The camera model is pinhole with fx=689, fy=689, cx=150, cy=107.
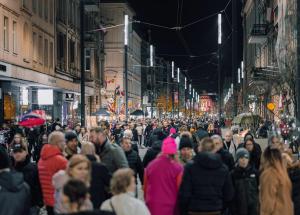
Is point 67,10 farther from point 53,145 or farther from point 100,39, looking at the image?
point 53,145

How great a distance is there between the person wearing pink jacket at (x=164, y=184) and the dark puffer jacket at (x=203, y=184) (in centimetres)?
36

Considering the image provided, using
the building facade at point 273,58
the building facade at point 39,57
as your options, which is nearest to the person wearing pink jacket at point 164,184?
the building facade at point 273,58

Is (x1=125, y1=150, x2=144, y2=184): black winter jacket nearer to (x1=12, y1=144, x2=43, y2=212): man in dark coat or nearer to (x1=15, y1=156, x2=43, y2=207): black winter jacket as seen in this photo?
(x1=12, y1=144, x2=43, y2=212): man in dark coat

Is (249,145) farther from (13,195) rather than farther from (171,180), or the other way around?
(13,195)

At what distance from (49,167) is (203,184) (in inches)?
90.4

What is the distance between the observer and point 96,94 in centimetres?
6688

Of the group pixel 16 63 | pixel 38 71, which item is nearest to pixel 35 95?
pixel 38 71

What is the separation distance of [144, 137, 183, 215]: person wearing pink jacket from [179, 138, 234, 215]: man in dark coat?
36cm

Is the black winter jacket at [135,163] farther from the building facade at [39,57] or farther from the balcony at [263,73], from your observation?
the balcony at [263,73]

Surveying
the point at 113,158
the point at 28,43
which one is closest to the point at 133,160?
the point at 113,158

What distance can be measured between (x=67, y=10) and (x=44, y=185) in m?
43.9

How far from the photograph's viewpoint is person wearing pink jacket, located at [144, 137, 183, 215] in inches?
346

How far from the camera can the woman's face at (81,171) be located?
7.06 meters

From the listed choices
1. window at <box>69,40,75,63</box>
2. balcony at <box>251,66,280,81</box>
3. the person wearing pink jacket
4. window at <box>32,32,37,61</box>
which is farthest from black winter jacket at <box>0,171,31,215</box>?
window at <box>69,40,75,63</box>
